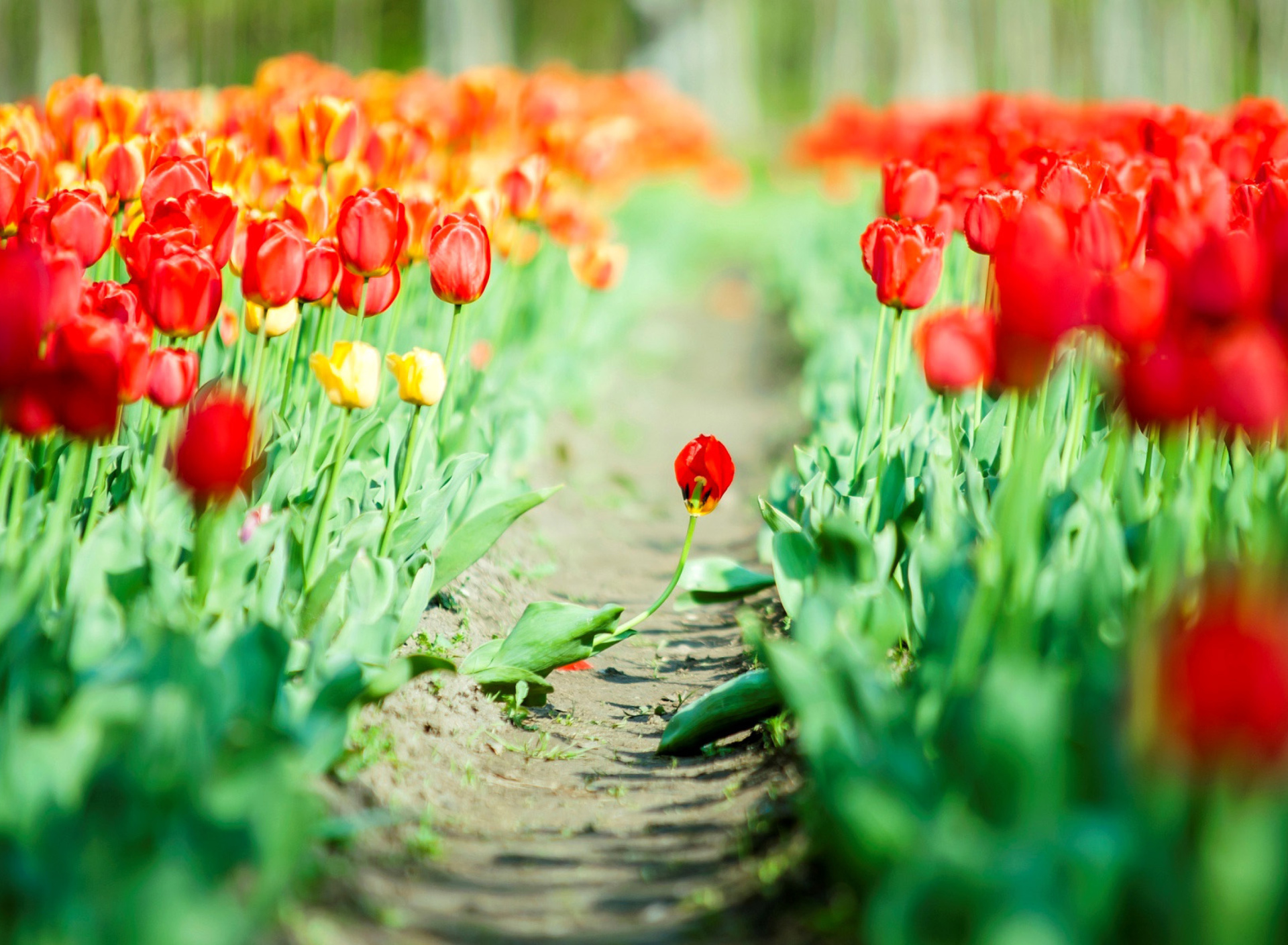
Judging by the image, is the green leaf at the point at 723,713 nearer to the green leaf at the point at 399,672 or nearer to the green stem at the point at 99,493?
the green leaf at the point at 399,672

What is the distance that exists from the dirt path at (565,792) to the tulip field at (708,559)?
0.04m

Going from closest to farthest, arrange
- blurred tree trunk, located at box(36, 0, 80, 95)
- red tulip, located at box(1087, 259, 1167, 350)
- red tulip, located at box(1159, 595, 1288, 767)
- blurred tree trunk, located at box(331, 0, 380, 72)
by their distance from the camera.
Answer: red tulip, located at box(1159, 595, 1288, 767) → red tulip, located at box(1087, 259, 1167, 350) → blurred tree trunk, located at box(36, 0, 80, 95) → blurred tree trunk, located at box(331, 0, 380, 72)

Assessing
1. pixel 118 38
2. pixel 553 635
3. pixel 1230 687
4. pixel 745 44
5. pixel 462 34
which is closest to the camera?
pixel 1230 687

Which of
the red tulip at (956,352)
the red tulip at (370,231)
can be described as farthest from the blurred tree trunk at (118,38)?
the red tulip at (956,352)

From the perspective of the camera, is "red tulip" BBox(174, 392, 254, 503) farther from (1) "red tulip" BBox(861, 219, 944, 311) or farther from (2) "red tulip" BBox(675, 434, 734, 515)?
(1) "red tulip" BBox(861, 219, 944, 311)

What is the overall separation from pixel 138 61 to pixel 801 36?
23.1 metres

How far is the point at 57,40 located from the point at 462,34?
620 centimetres

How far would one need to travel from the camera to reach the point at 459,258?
7.98ft

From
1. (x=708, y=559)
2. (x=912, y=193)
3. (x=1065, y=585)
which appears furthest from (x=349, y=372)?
(x=912, y=193)

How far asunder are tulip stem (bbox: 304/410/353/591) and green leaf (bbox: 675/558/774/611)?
91 cm

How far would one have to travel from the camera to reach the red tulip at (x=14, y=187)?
2.36m

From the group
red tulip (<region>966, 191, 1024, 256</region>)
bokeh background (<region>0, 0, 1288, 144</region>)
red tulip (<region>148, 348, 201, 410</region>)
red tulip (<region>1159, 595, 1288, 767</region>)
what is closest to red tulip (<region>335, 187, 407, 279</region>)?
red tulip (<region>148, 348, 201, 410</region>)

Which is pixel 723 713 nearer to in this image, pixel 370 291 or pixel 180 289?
pixel 370 291

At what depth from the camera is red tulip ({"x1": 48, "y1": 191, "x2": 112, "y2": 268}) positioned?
88.0 inches
